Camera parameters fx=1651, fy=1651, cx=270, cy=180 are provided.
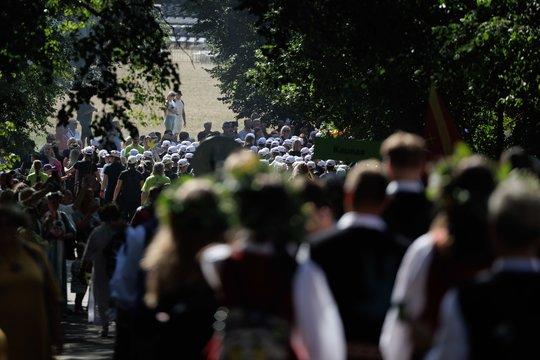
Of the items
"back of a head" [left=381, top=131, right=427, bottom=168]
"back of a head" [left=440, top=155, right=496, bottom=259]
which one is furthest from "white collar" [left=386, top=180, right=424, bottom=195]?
"back of a head" [left=440, top=155, right=496, bottom=259]

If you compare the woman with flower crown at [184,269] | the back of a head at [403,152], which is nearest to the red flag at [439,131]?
the back of a head at [403,152]

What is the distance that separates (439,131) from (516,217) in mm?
7798

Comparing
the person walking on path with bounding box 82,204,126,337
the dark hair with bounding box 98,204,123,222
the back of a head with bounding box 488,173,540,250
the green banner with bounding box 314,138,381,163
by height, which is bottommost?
the person walking on path with bounding box 82,204,126,337

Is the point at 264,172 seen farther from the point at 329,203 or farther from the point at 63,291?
the point at 63,291

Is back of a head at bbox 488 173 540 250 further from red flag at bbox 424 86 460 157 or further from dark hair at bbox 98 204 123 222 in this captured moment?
dark hair at bbox 98 204 123 222

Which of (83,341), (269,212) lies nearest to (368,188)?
(269,212)

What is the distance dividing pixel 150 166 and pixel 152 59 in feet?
42.1

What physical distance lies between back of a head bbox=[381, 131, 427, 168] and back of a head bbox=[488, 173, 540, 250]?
9.29 ft

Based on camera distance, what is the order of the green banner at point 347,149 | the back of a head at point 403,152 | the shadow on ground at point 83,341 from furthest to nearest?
the green banner at point 347,149 → the shadow on ground at point 83,341 → the back of a head at point 403,152

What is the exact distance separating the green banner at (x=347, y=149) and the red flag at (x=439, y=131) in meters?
3.23

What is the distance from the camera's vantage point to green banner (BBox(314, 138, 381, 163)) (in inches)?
670

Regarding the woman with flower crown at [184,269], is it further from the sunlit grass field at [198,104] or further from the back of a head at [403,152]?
the sunlit grass field at [198,104]

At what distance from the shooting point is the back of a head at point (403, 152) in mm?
8625

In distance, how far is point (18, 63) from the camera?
1845 centimetres
